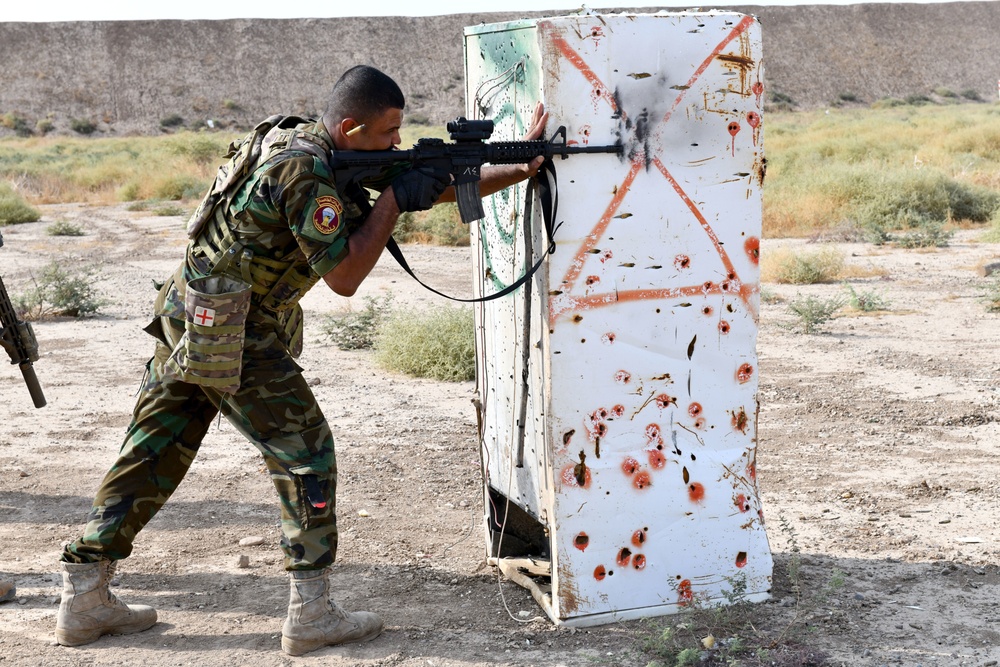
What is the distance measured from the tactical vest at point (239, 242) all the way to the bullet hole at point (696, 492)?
1297 mm

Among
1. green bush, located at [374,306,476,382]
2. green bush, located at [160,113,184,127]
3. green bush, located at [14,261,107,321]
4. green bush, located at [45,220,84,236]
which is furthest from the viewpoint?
green bush, located at [160,113,184,127]

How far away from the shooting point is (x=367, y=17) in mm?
65062

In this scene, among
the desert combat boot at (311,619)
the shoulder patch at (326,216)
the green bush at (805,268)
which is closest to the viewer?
the shoulder patch at (326,216)

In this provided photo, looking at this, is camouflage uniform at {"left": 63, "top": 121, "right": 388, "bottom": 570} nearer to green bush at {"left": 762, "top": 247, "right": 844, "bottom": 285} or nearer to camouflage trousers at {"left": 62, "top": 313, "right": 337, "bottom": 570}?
camouflage trousers at {"left": 62, "top": 313, "right": 337, "bottom": 570}

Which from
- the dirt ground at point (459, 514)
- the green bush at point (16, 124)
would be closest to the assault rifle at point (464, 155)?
the dirt ground at point (459, 514)

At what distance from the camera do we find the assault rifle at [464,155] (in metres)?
2.96

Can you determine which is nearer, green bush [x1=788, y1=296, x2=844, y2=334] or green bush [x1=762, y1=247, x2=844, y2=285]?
green bush [x1=788, y1=296, x2=844, y2=334]

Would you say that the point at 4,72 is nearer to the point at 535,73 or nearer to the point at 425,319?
the point at 425,319

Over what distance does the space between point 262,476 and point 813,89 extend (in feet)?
196

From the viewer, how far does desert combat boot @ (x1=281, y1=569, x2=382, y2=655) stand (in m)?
3.17

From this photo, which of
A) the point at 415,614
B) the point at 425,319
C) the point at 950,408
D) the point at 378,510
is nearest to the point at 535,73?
the point at 415,614

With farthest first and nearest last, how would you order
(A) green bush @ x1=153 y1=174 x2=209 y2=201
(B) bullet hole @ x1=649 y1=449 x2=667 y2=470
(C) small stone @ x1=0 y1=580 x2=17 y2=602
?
(A) green bush @ x1=153 y1=174 x2=209 y2=201 → (C) small stone @ x1=0 y1=580 x2=17 y2=602 → (B) bullet hole @ x1=649 y1=449 x2=667 y2=470

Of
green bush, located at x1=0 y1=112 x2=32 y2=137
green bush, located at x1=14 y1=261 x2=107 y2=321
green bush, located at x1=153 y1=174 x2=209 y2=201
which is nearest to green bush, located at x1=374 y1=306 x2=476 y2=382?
green bush, located at x1=14 y1=261 x2=107 y2=321

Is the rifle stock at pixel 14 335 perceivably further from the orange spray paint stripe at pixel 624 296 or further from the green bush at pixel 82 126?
the green bush at pixel 82 126
